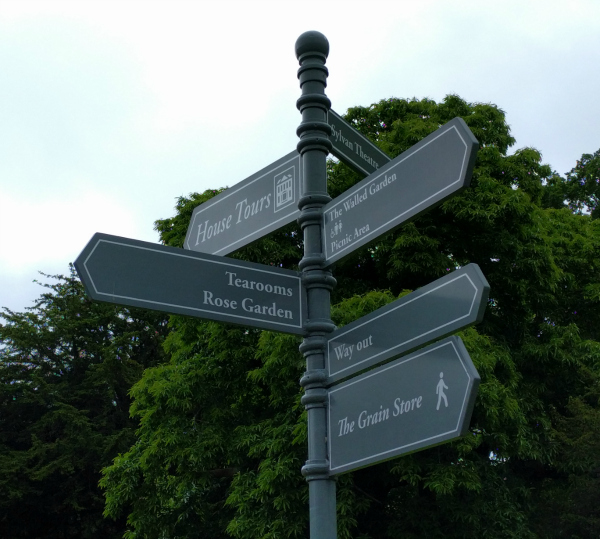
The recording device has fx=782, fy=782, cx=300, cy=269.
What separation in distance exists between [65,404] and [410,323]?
2315 centimetres

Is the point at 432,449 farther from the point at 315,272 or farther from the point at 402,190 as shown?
the point at 402,190

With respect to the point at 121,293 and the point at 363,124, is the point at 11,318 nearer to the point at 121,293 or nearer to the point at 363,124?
the point at 363,124

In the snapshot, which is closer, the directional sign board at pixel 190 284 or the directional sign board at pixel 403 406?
the directional sign board at pixel 403 406

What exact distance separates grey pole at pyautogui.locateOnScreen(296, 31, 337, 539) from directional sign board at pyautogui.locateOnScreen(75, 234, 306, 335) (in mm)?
87

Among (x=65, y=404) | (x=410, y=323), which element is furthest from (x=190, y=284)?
(x=65, y=404)

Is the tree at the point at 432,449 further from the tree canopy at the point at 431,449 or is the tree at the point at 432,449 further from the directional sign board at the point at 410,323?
the directional sign board at the point at 410,323

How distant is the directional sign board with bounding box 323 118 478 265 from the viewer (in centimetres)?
321

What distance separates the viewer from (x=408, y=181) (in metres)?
3.50

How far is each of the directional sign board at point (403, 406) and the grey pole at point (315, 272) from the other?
76 mm

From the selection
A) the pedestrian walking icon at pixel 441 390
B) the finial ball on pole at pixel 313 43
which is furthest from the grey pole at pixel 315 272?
the pedestrian walking icon at pixel 441 390

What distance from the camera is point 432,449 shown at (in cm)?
1256

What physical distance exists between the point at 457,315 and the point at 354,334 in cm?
67

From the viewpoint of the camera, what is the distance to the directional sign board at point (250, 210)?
408cm

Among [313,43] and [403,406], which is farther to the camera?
[313,43]
